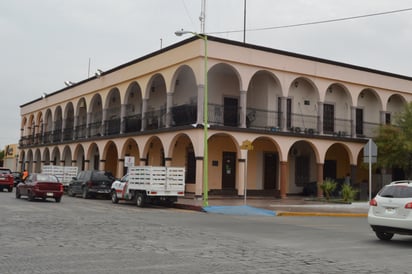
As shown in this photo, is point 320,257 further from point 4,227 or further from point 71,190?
point 71,190

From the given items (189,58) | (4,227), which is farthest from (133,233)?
(189,58)

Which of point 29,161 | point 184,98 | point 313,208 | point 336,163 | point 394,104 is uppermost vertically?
point 394,104

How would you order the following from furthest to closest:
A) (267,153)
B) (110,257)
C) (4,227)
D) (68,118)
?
(68,118) < (267,153) < (4,227) < (110,257)

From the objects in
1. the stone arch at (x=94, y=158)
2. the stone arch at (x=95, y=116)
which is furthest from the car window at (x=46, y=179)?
the stone arch at (x=94, y=158)

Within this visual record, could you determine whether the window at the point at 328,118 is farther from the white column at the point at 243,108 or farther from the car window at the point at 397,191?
the car window at the point at 397,191

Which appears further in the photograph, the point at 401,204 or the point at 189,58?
the point at 189,58

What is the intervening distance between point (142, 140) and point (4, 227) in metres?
19.0

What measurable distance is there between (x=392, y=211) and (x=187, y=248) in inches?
221

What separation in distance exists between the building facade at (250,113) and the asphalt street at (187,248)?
12433mm

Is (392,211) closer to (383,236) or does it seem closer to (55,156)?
(383,236)

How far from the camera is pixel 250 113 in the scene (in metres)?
31.6

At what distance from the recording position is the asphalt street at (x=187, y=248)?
8.35 metres

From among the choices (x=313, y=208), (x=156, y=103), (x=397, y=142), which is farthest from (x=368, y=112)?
(x=156, y=103)

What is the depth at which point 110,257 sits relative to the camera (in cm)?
906
